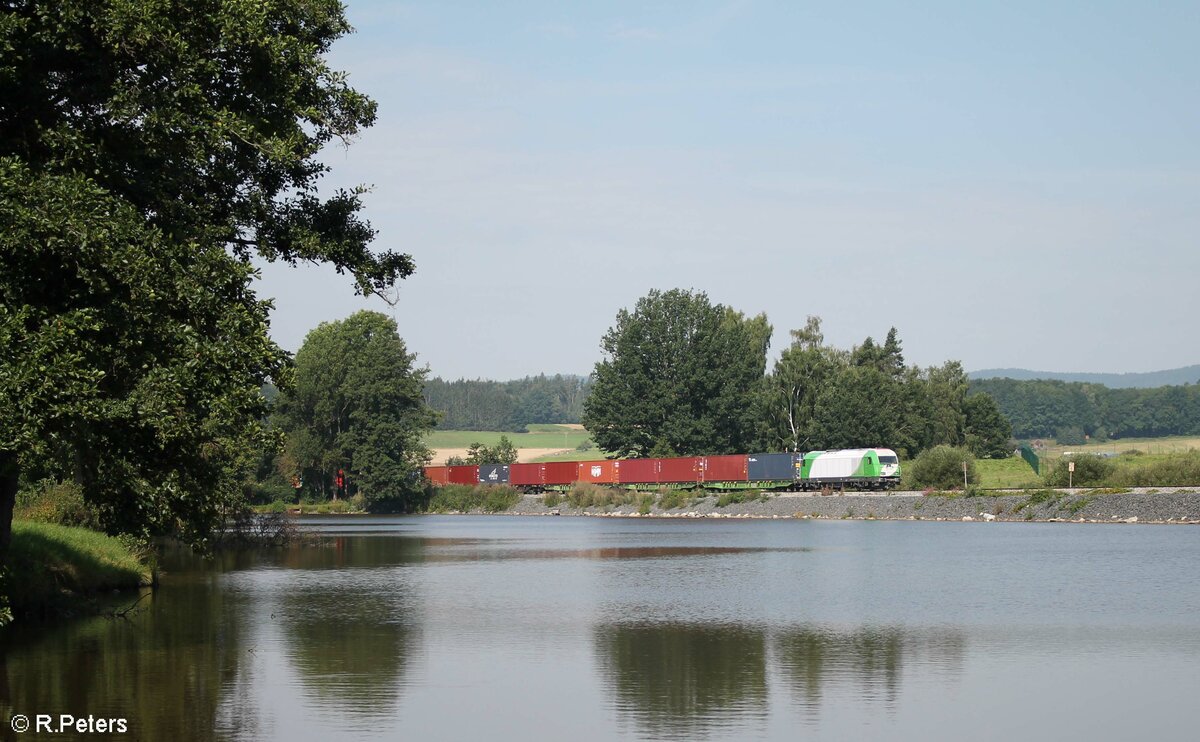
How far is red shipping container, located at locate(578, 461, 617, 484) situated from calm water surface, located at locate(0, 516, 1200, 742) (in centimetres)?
7061

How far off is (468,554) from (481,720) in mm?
35352

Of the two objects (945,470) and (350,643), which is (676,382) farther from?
(350,643)

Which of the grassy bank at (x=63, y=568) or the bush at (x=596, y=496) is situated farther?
the bush at (x=596, y=496)

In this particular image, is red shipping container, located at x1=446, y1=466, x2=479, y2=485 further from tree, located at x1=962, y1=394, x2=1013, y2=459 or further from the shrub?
the shrub

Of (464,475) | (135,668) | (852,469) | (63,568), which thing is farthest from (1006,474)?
(135,668)

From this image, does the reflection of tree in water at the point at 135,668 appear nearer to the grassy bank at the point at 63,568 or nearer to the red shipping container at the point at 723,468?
the grassy bank at the point at 63,568

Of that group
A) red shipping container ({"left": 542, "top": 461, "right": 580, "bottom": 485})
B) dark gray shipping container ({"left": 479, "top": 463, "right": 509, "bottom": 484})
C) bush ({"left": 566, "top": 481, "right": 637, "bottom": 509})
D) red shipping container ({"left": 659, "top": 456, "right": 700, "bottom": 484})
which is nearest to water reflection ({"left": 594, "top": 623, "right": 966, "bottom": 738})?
bush ({"left": 566, "top": 481, "right": 637, "bottom": 509})

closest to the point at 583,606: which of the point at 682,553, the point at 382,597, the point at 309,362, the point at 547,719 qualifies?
the point at 382,597

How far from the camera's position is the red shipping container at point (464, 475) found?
405ft

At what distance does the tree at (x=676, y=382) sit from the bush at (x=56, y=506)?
84458mm

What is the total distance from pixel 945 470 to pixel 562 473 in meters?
42.1

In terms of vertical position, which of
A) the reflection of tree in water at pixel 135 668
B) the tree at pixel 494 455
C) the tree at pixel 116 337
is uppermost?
the tree at pixel 116 337

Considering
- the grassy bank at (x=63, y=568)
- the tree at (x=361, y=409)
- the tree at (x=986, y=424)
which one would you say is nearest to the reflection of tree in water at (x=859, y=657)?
the grassy bank at (x=63, y=568)

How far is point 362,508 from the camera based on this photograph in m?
113
